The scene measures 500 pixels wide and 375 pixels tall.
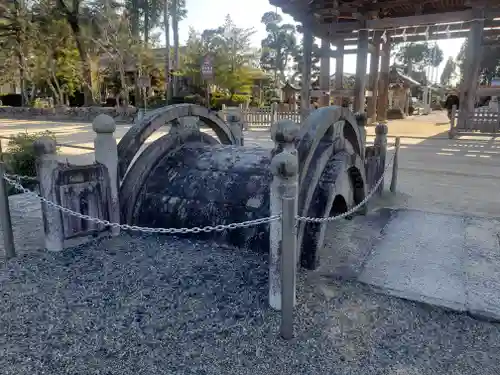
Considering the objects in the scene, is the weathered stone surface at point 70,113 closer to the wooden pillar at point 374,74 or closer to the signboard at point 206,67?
the signboard at point 206,67

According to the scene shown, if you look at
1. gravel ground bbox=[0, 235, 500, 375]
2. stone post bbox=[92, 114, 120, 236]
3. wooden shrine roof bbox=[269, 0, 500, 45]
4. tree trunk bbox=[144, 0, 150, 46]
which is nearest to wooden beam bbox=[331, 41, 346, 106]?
wooden shrine roof bbox=[269, 0, 500, 45]

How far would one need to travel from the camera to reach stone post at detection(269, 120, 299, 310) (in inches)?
103

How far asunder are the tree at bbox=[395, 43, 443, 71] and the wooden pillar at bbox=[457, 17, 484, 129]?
172 feet

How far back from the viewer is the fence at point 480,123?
48.5 ft

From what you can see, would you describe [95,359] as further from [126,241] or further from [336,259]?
[336,259]

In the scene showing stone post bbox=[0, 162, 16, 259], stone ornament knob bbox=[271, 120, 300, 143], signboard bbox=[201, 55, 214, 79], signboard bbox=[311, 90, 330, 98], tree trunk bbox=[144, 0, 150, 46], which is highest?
tree trunk bbox=[144, 0, 150, 46]

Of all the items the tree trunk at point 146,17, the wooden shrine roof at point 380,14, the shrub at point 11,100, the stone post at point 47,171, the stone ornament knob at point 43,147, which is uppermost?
the tree trunk at point 146,17

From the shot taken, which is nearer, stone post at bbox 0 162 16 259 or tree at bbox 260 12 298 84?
stone post at bbox 0 162 16 259

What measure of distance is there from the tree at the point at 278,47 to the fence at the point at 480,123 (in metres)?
31.8

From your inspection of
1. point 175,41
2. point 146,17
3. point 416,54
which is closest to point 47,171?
point 175,41

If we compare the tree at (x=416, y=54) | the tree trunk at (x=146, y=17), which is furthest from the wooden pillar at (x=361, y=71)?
the tree at (x=416, y=54)

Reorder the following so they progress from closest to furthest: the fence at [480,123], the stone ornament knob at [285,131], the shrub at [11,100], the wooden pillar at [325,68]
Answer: the stone ornament knob at [285,131] → the fence at [480,123] → the wooden pillar at [325,68] → the shrub at [11,100]

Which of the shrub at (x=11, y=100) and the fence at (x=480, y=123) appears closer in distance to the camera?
the fence at (x=480, y=123)

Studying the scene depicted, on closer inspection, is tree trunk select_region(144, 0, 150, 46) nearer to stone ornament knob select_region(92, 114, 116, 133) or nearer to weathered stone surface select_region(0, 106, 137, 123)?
weathered stone surface select_region(0, 106, 137, 123)
